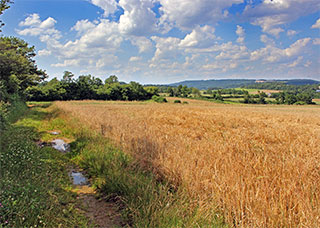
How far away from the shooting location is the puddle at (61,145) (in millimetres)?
9069

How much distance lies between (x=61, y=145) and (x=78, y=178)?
14.8ft

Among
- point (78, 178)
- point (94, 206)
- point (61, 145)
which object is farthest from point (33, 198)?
point (61, 145)

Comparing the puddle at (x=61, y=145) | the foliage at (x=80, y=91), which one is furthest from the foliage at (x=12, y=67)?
the foliage at (x=80, y=91)

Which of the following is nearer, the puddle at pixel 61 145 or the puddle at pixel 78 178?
the puddle at pixel 78 178

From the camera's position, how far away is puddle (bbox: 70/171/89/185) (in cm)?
563

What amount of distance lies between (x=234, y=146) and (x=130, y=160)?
114 inches

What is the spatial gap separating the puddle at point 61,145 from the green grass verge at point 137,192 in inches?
45.2

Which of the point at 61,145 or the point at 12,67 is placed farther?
the point at 12,67

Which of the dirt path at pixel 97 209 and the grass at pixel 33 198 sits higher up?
the grass at pixel 33 198

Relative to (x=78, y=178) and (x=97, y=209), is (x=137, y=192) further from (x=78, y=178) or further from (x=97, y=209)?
(x=78, y=178)

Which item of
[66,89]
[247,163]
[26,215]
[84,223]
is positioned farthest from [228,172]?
[66,89]

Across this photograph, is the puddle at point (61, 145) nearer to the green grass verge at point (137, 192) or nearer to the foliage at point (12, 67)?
the green grass verge at point (137, 192)

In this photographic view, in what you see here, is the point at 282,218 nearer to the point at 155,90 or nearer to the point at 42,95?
the point at 42,95

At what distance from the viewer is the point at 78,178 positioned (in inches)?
235
